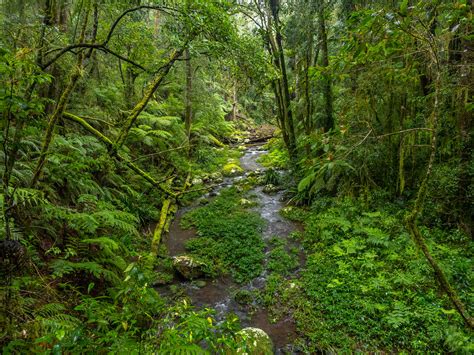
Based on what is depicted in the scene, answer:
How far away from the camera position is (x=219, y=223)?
791cm

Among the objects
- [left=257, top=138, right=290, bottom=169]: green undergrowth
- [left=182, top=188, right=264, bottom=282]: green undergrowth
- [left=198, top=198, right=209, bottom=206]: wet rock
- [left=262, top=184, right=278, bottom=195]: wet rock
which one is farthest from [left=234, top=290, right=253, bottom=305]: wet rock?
[left=257, top=138, right=290, bottom=169]: green undergrowth

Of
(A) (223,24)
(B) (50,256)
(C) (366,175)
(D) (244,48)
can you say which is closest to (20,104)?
(B) (50,256)

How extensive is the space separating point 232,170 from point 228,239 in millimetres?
5869

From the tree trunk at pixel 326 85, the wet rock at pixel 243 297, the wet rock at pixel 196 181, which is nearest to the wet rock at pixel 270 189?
the wet rock at pixel 196 181

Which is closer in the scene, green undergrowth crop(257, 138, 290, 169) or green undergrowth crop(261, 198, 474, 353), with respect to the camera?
green undergrowth crop(261, 198, 474, 353)

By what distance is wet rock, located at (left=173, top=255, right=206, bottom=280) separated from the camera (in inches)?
228

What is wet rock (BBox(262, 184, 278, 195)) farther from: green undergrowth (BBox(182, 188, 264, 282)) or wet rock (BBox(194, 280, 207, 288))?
wet rock (BBox(194, 280, 207, 288))

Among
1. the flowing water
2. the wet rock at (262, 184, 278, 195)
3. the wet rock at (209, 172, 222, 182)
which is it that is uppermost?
the wet rock at (209, 172, 222, 182)

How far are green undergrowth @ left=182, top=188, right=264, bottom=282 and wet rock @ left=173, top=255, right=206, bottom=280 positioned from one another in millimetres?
235

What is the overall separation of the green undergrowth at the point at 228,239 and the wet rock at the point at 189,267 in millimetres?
235

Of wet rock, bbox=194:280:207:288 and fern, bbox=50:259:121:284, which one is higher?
fern, bbox=50:259:121:284

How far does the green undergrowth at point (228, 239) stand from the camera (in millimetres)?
6086

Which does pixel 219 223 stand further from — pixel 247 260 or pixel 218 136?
pixel 218 136

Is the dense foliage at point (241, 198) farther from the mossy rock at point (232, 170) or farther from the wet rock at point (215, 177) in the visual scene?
the mossy rock at point (232, 170)
